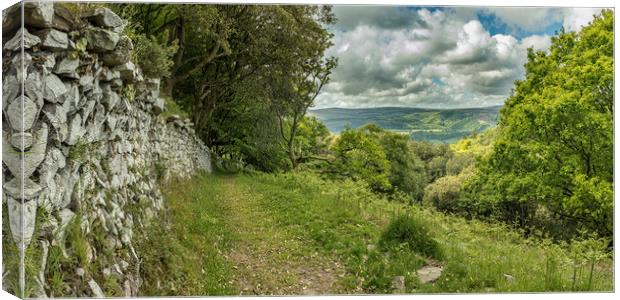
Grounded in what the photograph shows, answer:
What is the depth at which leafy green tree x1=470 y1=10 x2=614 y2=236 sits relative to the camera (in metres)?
6.66

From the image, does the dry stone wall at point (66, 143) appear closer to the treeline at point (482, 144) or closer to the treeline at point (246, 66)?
the treeline at point (482, 144)

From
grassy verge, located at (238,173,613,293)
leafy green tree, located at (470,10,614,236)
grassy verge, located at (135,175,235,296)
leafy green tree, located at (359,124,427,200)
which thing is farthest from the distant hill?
grassy verge, located at (135,175,235,296)

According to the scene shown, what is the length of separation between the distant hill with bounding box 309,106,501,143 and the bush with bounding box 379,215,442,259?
1334 millimetres

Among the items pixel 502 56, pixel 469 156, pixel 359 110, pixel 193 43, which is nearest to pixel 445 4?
pixel 502 56

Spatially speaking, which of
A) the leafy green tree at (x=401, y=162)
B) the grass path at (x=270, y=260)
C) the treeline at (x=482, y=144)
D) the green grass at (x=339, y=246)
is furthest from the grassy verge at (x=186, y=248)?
the leafy green tree at (x=401, y=162)

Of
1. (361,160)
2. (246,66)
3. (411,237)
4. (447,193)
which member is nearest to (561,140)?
(447,193)

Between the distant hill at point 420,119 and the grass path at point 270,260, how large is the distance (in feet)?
6.52

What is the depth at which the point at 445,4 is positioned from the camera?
6211 millimetres

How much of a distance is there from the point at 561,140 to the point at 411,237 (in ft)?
14.4

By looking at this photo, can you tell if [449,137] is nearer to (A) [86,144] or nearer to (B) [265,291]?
(B) [265,291]

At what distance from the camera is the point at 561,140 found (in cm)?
862

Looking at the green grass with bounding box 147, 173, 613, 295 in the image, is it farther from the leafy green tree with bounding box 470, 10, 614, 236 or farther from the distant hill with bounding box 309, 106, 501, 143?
the distant hill with bounding box 309, 106, 501, 143

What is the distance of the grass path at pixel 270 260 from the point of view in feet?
18.6

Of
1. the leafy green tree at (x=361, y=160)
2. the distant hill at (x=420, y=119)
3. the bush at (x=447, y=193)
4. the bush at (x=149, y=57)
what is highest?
the bush at (x=149, y=57)
